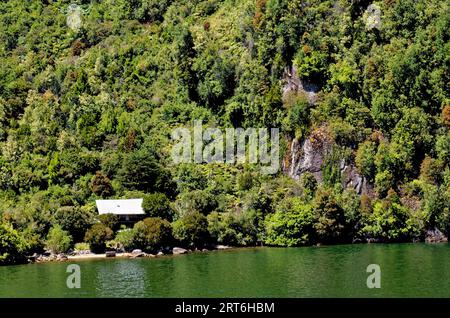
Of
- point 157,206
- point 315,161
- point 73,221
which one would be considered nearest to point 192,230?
point 157,206

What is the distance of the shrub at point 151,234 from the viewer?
244 feet

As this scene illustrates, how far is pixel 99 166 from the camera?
93312 millimetres

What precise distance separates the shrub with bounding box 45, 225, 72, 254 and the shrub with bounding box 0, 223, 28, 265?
3.28 m

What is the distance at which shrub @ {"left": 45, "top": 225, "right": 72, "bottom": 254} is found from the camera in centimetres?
7450

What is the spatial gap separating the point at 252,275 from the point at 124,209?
2937 cm

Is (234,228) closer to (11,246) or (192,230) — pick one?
(192,230)

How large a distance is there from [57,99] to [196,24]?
23618 millimetres

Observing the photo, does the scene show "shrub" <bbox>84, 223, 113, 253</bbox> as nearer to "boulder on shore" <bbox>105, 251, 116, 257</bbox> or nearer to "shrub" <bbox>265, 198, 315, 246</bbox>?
"boulder on shore" <bbox>105, 251, 116, 257</bbox>

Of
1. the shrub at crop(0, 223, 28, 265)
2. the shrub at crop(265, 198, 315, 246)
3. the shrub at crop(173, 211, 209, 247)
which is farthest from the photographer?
the shrub at crop(265, 198, 315, 246)

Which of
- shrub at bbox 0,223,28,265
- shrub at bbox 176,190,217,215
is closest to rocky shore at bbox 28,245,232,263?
shrub at bbox 0,223,28,265

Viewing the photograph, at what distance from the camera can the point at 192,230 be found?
77.4 meters

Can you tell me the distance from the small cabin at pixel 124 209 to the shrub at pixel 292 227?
47.5ft
